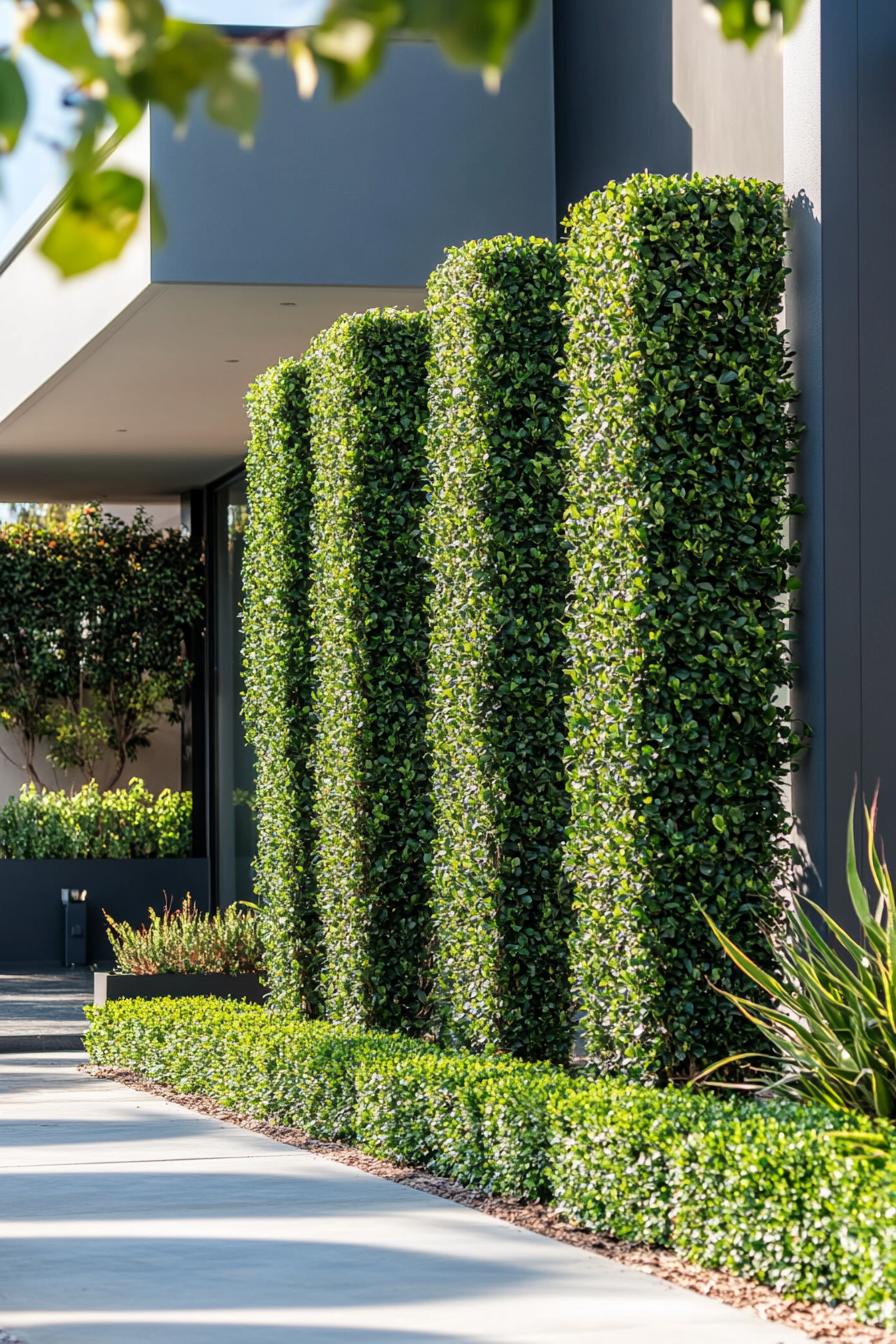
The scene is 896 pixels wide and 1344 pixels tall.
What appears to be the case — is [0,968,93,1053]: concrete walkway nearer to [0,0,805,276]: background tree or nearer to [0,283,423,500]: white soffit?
[0,283,423,500]: white soffit

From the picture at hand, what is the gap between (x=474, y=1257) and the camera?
6305 mm

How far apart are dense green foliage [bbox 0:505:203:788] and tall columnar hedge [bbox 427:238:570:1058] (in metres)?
11.3

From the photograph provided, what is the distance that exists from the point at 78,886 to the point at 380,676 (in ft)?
30.6

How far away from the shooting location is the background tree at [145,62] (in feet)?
6.57

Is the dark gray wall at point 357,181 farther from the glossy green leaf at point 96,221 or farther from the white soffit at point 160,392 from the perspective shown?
the glossy green leaf at point 96,221

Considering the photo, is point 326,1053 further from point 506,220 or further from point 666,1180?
point 506,220

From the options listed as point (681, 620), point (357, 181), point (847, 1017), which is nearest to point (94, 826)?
point (357, 181)

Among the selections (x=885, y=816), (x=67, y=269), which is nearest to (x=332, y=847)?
(x=885, y=816)

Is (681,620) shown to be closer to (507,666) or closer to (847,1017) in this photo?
(507,666)

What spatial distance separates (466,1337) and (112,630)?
1559cm

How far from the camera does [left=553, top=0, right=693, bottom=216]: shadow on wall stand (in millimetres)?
11336

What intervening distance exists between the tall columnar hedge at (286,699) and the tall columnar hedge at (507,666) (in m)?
2.04

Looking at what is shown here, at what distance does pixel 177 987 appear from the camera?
1323 cm

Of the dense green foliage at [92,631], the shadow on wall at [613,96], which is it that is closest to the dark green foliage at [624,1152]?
the shadow on wall at [613,96]
